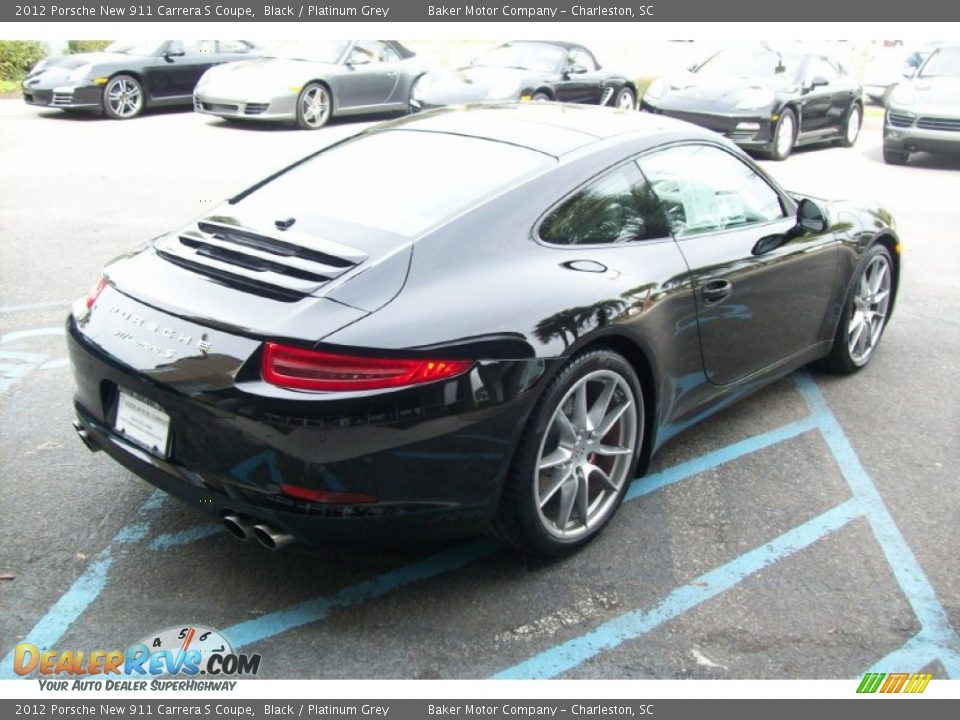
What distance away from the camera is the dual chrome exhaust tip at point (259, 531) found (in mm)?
2801

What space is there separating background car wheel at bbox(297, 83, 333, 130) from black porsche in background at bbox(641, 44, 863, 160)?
179 inches

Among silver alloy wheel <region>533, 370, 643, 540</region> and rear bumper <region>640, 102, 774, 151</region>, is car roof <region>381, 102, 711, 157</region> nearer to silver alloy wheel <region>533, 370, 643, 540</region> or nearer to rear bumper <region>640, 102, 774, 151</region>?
silver alloy wheel <region>533, 370, 643, 540</region>

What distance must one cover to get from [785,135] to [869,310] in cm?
831

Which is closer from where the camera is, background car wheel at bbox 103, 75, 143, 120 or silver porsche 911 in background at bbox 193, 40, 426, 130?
silver porsche 911 in background at bbox 193, 40, 426, 130

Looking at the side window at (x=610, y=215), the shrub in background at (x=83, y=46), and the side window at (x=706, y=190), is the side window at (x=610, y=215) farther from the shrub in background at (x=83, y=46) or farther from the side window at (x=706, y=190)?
the shrub in background at (x=83, y=46)

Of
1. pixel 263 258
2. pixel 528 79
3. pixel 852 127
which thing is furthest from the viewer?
pixel 852 127

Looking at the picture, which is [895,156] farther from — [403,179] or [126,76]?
[403,179]

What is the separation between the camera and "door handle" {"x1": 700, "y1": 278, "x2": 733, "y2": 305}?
375 cm

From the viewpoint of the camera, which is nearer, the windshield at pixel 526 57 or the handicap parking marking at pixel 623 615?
the handicap parking marking at pixel 623 615

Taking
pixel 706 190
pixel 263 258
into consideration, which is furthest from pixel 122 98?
pixel 263 258

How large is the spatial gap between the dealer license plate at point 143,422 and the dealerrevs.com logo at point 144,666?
0.58m

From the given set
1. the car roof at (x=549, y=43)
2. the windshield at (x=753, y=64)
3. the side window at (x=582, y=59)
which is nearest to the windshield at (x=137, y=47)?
the car roof at (x=549, y=43)

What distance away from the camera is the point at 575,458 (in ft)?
10.8

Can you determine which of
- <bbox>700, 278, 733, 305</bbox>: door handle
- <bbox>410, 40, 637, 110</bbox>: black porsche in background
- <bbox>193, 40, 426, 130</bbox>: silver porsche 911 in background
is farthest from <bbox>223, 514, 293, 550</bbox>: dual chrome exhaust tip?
<bbox>193, 40, 426, 130</bbox>: silver porsche 911 in background
